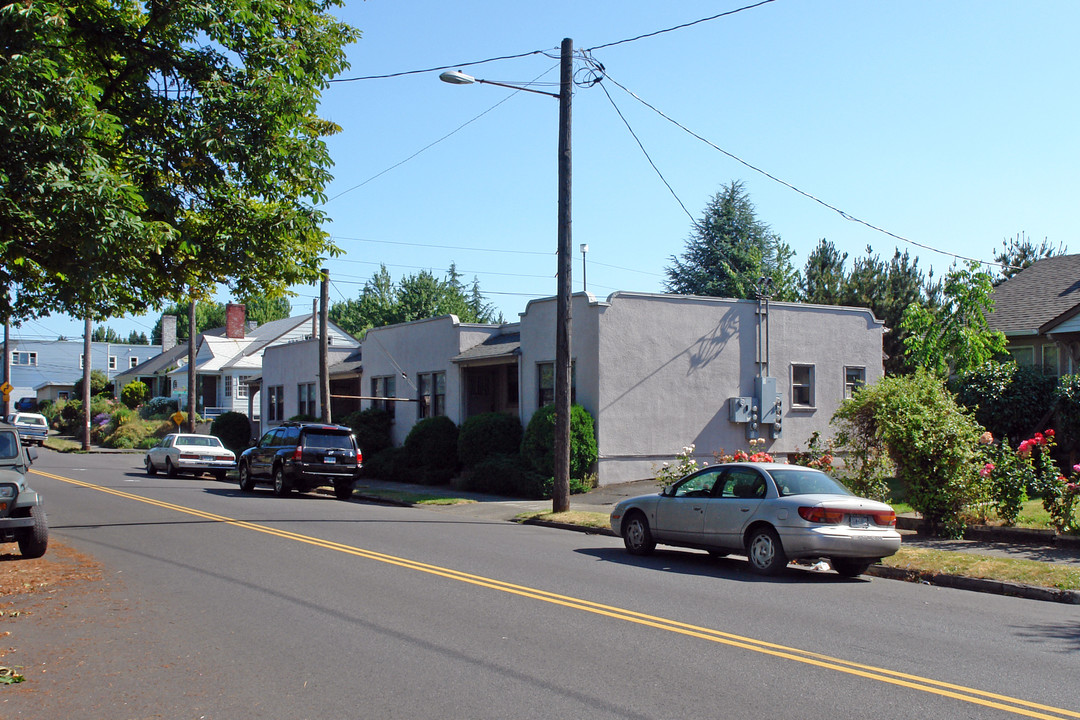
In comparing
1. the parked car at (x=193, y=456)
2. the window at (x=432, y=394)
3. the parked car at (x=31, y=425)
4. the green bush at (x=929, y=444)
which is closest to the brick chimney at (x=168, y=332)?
the parked car at (x=31, y=425)

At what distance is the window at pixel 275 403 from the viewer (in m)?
42.0

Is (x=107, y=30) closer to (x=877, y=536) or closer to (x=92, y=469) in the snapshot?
(x=877, y=536)

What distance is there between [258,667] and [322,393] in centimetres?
2281

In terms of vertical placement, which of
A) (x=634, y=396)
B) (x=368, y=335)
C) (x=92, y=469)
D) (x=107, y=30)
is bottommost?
(x=92, y=469)

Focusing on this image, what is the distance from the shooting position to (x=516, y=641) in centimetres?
784

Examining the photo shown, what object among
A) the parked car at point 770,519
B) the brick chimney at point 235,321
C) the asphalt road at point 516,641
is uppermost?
the brick chimney at point 235,321

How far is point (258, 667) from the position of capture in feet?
23.1

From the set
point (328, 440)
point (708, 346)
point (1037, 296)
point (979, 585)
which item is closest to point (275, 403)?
point (328, 440)

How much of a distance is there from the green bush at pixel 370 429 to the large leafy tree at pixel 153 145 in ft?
57.6

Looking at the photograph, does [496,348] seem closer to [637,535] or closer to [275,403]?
[637,535]

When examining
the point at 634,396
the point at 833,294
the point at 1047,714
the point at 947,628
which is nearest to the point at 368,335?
the point at 634,396

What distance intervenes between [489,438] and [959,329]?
12.7 meters

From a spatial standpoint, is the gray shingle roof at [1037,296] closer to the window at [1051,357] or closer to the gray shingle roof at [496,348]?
the window at [1051,357]

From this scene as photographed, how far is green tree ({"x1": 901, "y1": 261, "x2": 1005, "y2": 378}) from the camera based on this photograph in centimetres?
2433
